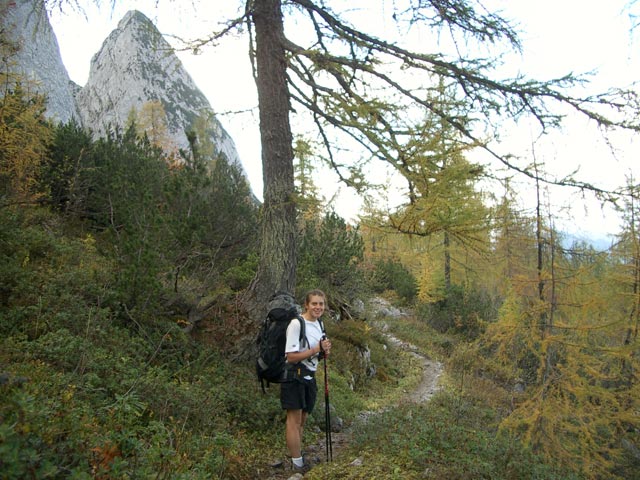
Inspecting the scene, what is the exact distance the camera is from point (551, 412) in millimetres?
5812

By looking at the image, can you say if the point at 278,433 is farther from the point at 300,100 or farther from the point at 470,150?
the point at 300,100

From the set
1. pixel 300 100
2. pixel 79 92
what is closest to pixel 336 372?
pixel 300 100

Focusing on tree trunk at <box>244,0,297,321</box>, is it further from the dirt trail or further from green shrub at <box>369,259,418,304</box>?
green shrub at <box>369,259,418,304</box>

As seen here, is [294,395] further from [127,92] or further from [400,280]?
[127,92]

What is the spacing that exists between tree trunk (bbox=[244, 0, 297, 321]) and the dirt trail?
A: 187 cm

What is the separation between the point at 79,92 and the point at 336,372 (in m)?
68.8

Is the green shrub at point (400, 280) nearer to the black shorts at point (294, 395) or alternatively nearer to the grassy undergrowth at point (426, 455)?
the grassy undergrowth at point (426, 455)

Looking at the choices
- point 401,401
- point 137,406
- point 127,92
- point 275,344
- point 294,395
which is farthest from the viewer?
point 127,92

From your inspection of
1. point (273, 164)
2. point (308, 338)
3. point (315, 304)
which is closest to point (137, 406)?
point (308, 338)

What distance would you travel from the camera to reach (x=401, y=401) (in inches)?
332

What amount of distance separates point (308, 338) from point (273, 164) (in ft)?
→ 8.76

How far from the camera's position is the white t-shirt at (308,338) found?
156 inches

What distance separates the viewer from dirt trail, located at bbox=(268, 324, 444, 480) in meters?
4.17

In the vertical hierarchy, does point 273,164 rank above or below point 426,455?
above
